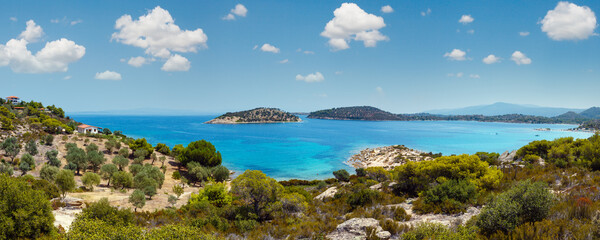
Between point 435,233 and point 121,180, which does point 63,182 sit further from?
point 435,233

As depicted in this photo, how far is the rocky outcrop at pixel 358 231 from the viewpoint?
11.0 m

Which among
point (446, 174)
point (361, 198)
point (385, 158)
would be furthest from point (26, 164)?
point (385, 158)

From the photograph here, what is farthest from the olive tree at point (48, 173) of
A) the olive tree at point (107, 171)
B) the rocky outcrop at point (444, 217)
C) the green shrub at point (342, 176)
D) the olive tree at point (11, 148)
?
the green shrub at point (342, 176)

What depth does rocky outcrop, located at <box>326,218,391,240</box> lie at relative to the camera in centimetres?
1100

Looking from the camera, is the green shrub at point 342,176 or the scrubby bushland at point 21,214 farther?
the green shrub at point 342,176

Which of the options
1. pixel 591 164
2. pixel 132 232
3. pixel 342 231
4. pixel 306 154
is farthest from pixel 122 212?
pixel 306 154

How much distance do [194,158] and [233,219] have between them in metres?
30.0

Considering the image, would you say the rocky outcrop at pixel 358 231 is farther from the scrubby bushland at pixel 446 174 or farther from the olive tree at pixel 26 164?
the olive tree at pixel 26 164

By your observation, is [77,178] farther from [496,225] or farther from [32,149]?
[496,225]

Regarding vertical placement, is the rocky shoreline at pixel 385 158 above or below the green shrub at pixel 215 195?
below

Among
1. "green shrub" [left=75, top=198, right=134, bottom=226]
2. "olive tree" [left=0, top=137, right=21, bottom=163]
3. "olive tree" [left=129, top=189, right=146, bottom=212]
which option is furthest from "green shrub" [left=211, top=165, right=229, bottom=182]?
"olive tree" [left=0, top=137, right=21, bottom=163]

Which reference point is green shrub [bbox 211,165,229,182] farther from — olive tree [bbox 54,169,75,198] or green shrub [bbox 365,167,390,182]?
green shrub [bbox 365,167,390,182]

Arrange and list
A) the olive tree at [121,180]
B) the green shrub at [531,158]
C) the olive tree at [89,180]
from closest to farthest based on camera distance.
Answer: the green shrub at [531,158] → the olive tree at [89,180] → the olive tree at [121,180]

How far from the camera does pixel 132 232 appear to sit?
8305 mm
